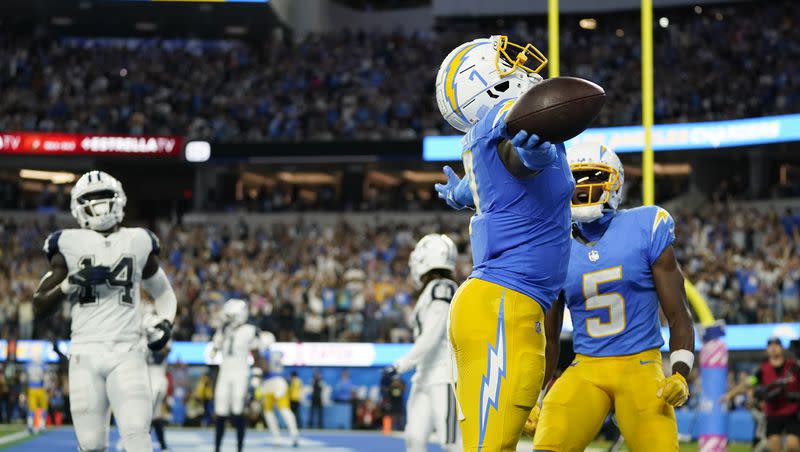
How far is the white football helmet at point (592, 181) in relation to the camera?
4.72m

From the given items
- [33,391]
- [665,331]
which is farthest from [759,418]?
[33,391]

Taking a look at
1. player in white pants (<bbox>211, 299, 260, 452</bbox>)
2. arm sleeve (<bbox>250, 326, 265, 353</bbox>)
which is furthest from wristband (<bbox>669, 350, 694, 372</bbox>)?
arm sleeve (<bbox>250, 326, 265, 353</bbox>)

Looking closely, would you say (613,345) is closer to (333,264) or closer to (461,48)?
(461,48)

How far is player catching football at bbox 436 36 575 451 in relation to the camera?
352cm

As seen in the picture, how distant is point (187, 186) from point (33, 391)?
49.9ft

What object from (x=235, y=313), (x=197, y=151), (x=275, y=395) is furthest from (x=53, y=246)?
(x=197, y=151)

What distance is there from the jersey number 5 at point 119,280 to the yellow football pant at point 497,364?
9.96 ft

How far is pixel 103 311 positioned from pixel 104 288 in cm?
13

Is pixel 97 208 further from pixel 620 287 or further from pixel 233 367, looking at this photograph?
pixel 233 367

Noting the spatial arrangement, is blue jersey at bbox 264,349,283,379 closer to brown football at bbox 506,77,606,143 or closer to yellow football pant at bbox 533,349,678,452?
yellow football pant at bbox 533,349,678,452

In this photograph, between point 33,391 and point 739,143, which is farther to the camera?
point 739,143

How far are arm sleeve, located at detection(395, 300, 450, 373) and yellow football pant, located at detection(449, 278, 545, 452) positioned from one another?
386 cm

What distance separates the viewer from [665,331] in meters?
14.7

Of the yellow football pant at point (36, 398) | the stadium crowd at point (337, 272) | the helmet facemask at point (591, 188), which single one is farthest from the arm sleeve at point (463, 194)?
the stadium crowd at point (337, 272)
